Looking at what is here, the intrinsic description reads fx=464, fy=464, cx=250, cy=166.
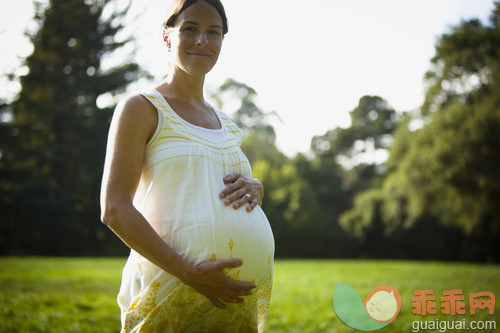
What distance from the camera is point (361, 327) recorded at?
5438 mm

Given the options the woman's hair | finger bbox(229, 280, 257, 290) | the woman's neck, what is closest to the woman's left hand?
finger bbox(229, 280, 257, 290)

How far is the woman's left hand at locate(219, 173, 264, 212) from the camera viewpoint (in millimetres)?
1584

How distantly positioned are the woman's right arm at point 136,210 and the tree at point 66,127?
67.1ft

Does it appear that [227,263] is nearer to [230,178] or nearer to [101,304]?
[230,178]

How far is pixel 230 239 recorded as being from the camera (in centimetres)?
154

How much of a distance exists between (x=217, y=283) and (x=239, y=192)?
0.33m

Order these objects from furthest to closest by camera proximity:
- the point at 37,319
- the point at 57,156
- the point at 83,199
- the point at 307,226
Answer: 1. the point at 307,226
2. the point at 83,199
3. the point at 57,156
4. the point at 37,319

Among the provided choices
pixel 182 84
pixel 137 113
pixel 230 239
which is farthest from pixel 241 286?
pixel 182 84

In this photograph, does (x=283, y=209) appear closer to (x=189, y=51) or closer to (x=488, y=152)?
(x=488, y=152)

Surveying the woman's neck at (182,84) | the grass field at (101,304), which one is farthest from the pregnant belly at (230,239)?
the grass field at (101,304)

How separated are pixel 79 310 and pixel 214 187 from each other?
4968 mm

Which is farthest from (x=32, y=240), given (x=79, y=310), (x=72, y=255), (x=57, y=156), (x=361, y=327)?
(x=361, y=327)

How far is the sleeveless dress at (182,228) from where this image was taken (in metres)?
1.47

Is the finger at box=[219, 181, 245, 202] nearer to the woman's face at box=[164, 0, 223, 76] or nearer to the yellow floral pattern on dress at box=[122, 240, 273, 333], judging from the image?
the yellow floral pattern on dress at box=[122, 240, 273, 333]
